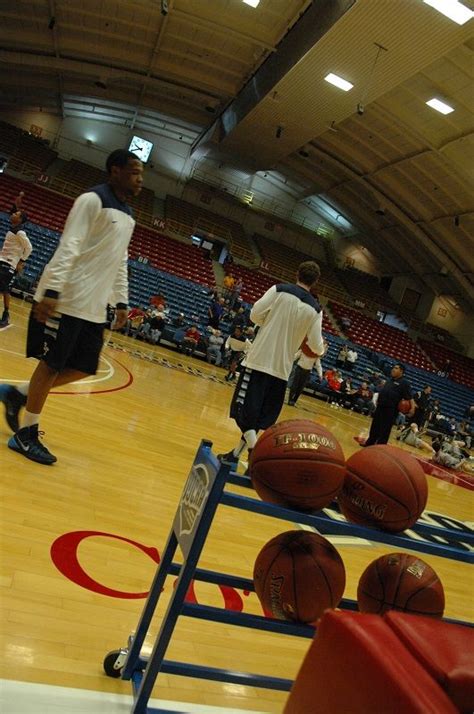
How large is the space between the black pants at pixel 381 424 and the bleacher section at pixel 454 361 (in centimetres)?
1843

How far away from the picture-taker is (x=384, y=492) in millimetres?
1543

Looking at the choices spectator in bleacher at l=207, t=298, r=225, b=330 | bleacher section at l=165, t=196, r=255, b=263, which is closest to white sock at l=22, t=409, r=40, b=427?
spectator in bleacher at l=207, t=298, r=225, b=330

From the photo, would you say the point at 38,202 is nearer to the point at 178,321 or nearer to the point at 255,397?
the point at 178,321

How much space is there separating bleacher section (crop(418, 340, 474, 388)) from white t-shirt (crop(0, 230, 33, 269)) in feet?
69.8

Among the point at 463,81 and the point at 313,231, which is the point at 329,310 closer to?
the point at 313,231

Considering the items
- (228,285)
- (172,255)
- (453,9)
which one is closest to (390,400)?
(453,9)

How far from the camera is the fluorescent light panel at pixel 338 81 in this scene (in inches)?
539

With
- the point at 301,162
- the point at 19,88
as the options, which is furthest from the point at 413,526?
the point at 19,88

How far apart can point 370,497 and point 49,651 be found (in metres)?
1.09

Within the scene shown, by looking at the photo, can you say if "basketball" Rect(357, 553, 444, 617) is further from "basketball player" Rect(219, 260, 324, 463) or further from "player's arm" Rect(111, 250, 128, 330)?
"basketball player" Rect(219, 260, 324, 463)

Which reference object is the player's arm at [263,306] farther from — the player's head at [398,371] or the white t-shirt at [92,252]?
the player's head at [398,371]

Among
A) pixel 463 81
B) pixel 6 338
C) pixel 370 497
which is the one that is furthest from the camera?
pixel 463 81

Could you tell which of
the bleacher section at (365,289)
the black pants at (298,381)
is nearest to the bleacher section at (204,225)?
the bleacher section at (365,289)

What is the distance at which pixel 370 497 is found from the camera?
1.55 meters
